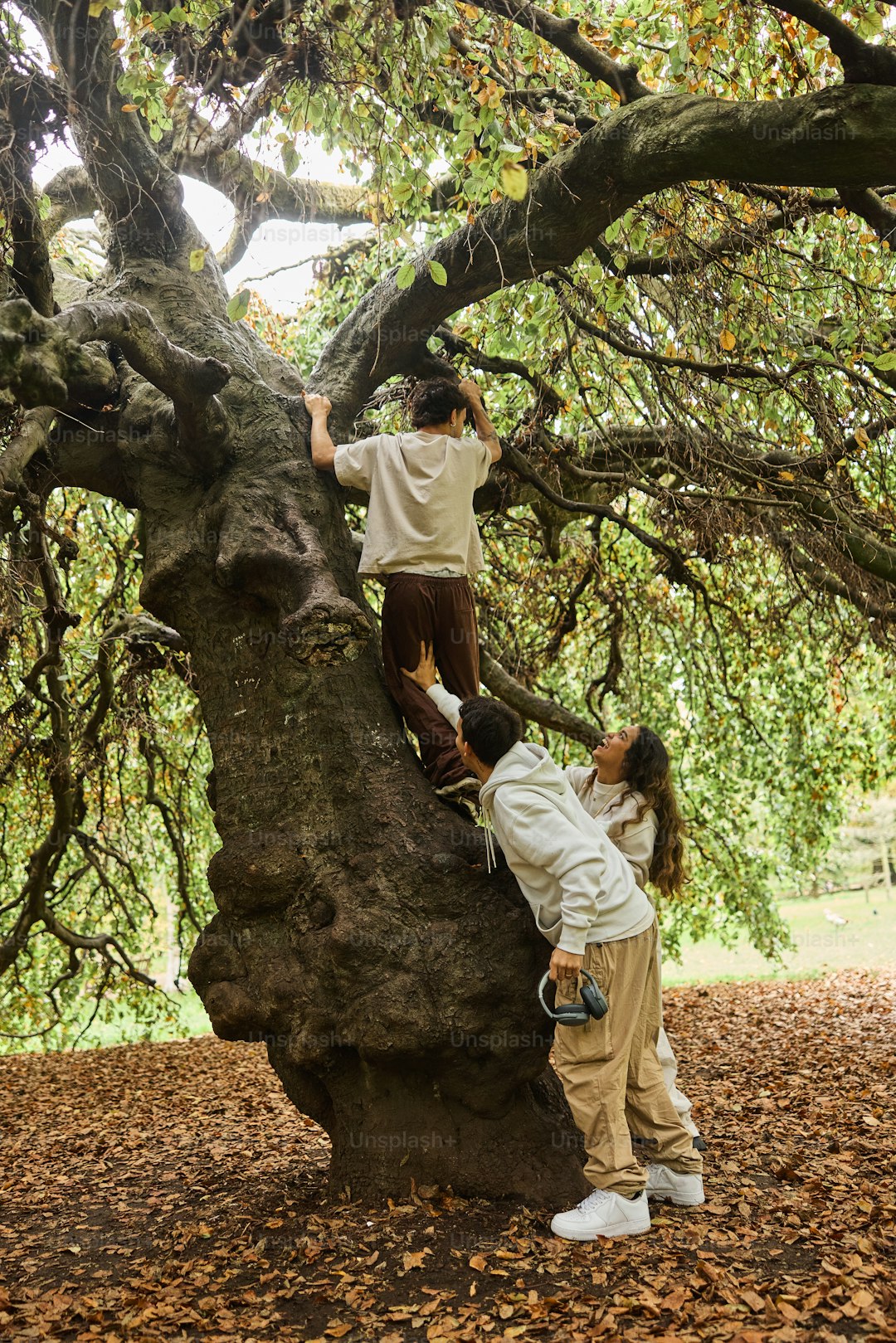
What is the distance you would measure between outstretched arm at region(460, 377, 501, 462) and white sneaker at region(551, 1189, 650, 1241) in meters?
2.67

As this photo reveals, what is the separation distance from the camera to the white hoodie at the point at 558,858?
9.78 ft

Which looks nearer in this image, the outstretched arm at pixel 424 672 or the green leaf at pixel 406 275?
the green leaf at pixel 406 275

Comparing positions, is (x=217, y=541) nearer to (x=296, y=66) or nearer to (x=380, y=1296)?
(x=296, y=66)

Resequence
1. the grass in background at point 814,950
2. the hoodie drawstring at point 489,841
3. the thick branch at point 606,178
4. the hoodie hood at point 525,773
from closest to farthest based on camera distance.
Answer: the thick branch at point 606,178 < the hoodie hood at point 525,773 < the hoodie drawstring at point 489,841 < the grass in background at point 814,950

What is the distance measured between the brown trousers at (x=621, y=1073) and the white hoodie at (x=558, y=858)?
0.10 m

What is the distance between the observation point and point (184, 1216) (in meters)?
3.54

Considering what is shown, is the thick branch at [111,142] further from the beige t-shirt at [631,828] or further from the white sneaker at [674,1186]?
the white sneaker at [674,1186]

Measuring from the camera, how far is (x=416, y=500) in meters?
3.87

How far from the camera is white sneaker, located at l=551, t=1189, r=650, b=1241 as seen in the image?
2955 millimetres

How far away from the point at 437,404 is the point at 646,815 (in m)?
1.79

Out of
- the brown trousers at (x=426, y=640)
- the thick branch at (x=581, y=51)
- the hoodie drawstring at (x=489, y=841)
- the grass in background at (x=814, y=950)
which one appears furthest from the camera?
the grass in background at (x=814, y=950)

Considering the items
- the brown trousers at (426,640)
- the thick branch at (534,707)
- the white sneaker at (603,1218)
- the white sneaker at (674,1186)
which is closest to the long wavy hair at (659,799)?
the brown trousers at (426,640)

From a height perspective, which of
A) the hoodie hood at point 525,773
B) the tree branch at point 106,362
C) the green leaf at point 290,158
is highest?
the green leaf at point 290,158

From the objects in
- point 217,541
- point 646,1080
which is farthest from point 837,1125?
point 217,541
